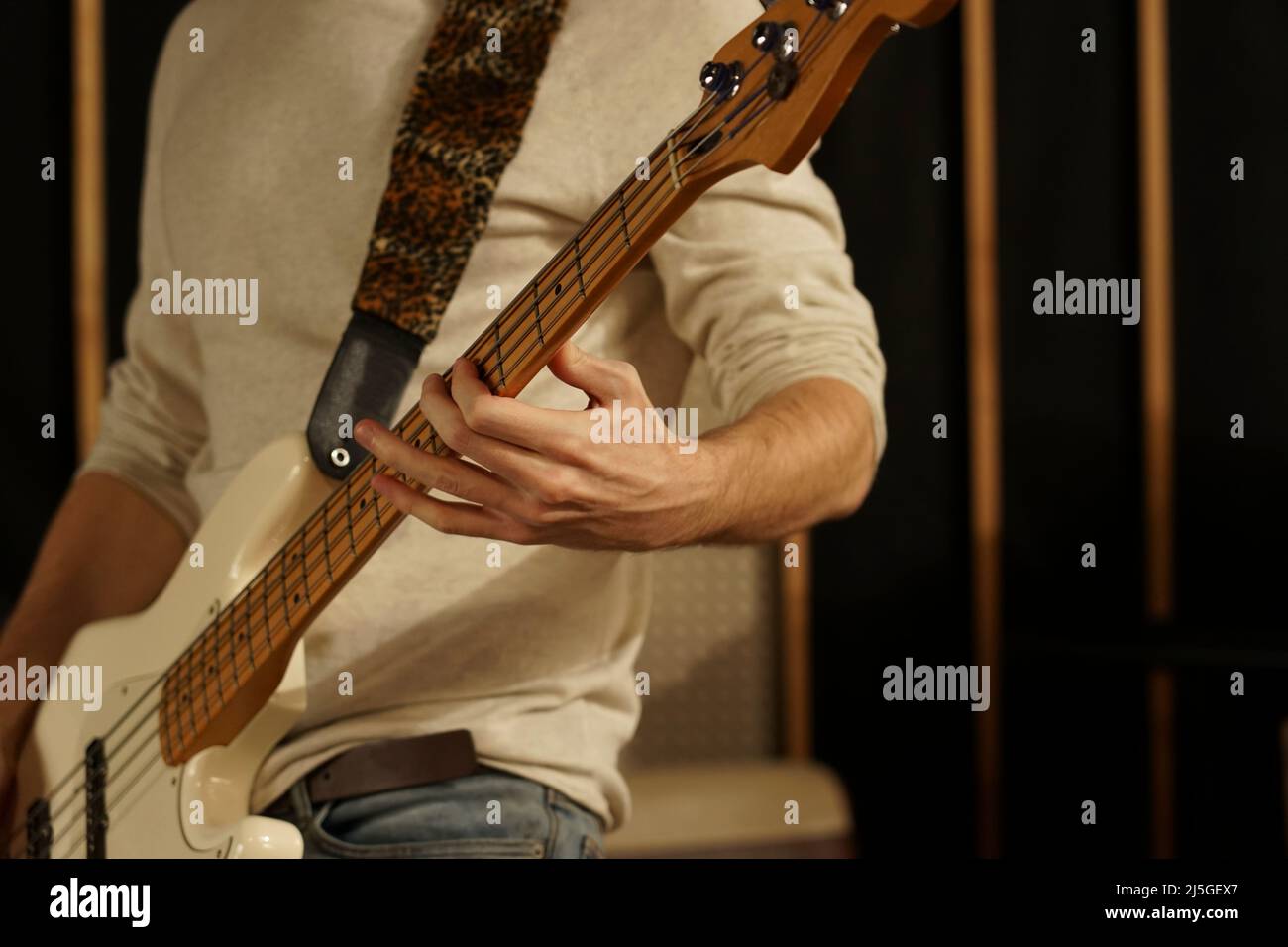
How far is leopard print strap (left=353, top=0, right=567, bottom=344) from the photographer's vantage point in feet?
2.66

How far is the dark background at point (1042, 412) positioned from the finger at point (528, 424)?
35.4 inches

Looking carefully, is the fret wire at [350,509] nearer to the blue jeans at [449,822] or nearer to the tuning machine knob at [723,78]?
the blue jeans at [449,822]

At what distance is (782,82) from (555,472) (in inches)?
7.9

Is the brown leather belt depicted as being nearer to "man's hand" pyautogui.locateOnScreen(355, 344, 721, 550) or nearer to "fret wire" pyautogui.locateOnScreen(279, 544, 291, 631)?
"fret wire" pyautogui.locateOnScreen(279, 544, 291, 631)

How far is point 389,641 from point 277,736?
0.09m

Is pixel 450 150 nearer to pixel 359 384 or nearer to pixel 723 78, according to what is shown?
pixel 359 384

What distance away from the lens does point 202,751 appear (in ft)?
2.62

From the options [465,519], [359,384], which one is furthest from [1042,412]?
[465,519]

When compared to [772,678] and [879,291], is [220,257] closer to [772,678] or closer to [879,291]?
[879,291]

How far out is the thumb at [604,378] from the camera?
560mm

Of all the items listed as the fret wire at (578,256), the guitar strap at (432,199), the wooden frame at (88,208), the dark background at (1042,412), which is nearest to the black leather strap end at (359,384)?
the guitar strap at (432,199)

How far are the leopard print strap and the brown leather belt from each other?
26cm

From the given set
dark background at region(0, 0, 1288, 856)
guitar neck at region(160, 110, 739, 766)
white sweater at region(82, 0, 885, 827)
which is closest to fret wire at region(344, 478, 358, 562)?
guitar neck at region(160, 110, 739, 766)

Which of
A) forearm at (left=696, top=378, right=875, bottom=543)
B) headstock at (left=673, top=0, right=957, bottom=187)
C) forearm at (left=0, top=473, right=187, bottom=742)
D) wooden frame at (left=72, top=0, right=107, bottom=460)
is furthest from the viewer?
wooden frame at (left=72, top=0, right=107, bottom=460)
